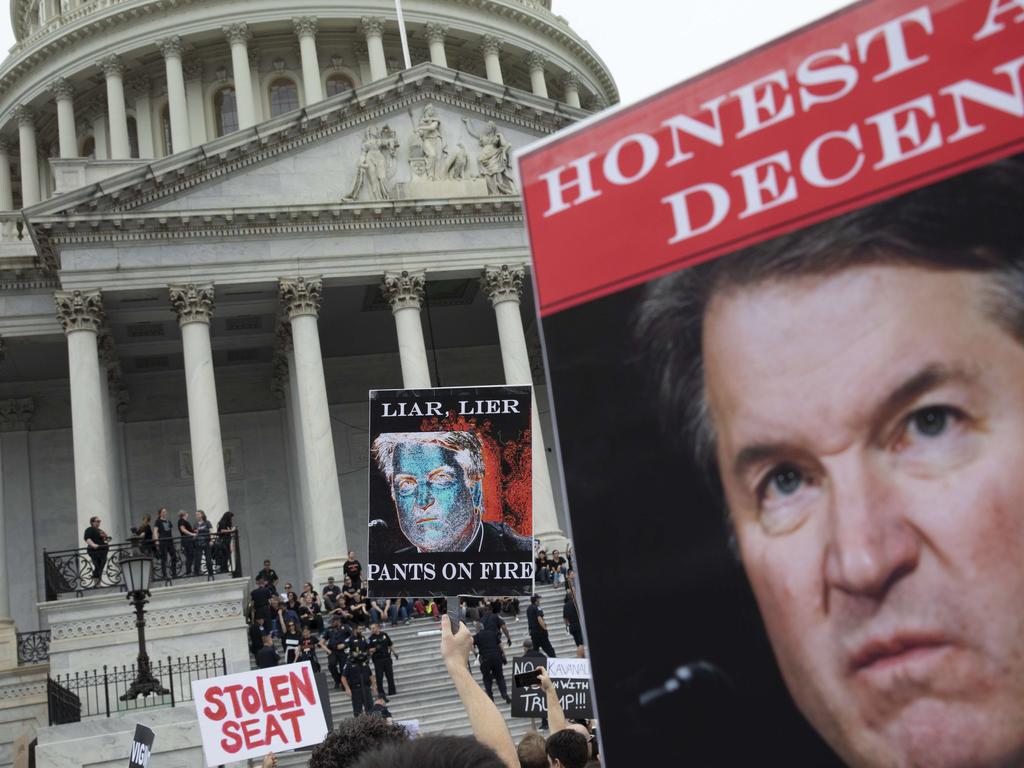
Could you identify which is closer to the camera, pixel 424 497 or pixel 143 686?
pixel 424 497

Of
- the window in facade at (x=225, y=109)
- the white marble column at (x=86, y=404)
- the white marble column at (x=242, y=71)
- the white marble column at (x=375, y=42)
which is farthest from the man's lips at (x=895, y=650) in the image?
the window in facade at (x=225, y=109)

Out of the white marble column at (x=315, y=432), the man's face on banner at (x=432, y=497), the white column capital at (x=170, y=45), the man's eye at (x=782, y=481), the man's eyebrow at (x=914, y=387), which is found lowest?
the man's eye at (x=782, y=481)

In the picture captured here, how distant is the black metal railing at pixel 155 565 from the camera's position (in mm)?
29911

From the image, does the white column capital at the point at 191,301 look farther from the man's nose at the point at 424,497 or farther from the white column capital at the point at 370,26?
the white column capital at the point at 370,26

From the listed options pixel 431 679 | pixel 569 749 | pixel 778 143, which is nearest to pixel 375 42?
pixel 431 679

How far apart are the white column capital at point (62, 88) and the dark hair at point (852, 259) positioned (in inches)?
2567

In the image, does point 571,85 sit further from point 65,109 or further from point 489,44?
point 65,109

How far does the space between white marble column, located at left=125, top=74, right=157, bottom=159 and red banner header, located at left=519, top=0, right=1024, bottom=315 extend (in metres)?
61.4

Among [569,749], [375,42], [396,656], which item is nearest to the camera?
[569,749]

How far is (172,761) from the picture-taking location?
739 inches

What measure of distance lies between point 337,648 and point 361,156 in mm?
19083

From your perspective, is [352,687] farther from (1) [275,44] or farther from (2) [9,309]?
(1) [275,44]

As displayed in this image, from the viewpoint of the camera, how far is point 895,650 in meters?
3.26

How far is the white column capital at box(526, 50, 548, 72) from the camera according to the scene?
68.4 meters
